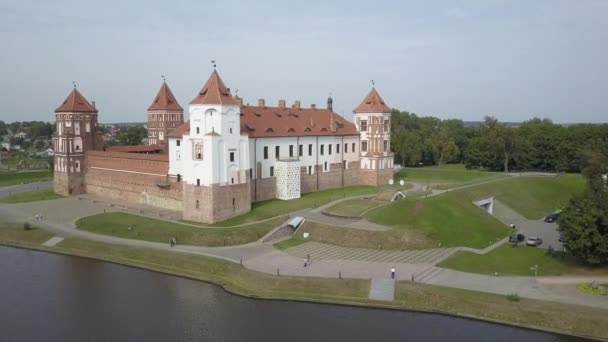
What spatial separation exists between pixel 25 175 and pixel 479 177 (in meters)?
71.1

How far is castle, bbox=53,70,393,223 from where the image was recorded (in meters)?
43.8

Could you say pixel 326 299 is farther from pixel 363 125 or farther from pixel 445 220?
pixel 363 125

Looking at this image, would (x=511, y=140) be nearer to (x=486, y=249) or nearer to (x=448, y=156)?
(x=448, y=156)

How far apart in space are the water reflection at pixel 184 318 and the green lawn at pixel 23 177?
5354 centimetres

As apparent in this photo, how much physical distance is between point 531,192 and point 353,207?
22.9 meters

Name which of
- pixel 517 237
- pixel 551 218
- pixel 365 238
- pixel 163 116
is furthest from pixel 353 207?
pixel 163 116

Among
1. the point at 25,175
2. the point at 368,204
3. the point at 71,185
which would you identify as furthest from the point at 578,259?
the point at 25,175

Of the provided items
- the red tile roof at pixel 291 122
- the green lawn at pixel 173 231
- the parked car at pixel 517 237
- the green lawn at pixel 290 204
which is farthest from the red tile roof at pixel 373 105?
the parked car at pixel 517 237

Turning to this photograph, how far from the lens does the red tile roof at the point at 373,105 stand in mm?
61531

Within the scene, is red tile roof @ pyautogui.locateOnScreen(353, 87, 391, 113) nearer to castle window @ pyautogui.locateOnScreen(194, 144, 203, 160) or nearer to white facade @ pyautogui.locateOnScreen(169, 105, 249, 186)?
white facade @ pyautogui.locateOnScreen(169, 105, 249, 186)

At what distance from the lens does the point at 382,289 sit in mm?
30562

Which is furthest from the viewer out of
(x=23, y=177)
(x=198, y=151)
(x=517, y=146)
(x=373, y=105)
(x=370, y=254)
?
(x=23, y=177)

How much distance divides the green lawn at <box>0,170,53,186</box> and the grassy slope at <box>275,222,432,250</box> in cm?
5663

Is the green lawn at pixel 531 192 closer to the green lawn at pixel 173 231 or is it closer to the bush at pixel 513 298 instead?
the green lawn at pixel 173 231
